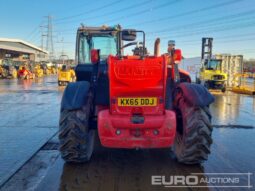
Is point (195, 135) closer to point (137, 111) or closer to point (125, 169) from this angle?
point (137, 111)

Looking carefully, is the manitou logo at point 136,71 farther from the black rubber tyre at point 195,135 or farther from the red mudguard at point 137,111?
the black rubber tyre at point 195,135

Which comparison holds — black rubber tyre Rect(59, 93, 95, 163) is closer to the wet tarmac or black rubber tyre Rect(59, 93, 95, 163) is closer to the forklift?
the wet tarmac

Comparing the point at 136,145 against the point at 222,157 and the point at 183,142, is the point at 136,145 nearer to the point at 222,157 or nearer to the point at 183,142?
the point at 183,142

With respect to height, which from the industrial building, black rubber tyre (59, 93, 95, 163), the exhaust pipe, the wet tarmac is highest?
the industrial building

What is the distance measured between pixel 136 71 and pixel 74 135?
1.54 metres

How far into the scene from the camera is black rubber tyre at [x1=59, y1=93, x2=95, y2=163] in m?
5.37

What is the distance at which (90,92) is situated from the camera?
609 cm

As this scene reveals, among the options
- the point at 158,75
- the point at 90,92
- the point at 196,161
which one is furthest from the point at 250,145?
the point at 90,92

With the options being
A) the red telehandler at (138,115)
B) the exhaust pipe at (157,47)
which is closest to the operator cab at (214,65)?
the exhaust pipe at (157,47)

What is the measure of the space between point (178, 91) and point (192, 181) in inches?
73.5

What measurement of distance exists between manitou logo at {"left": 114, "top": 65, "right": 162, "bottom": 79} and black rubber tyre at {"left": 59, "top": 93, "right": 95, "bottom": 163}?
0.97 meters

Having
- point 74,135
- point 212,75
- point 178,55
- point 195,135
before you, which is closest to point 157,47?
point 178,55

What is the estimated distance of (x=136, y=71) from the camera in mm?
5254

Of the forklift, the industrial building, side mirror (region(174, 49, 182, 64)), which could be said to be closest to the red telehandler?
side mirror (region(174, 49, 182, 64))
